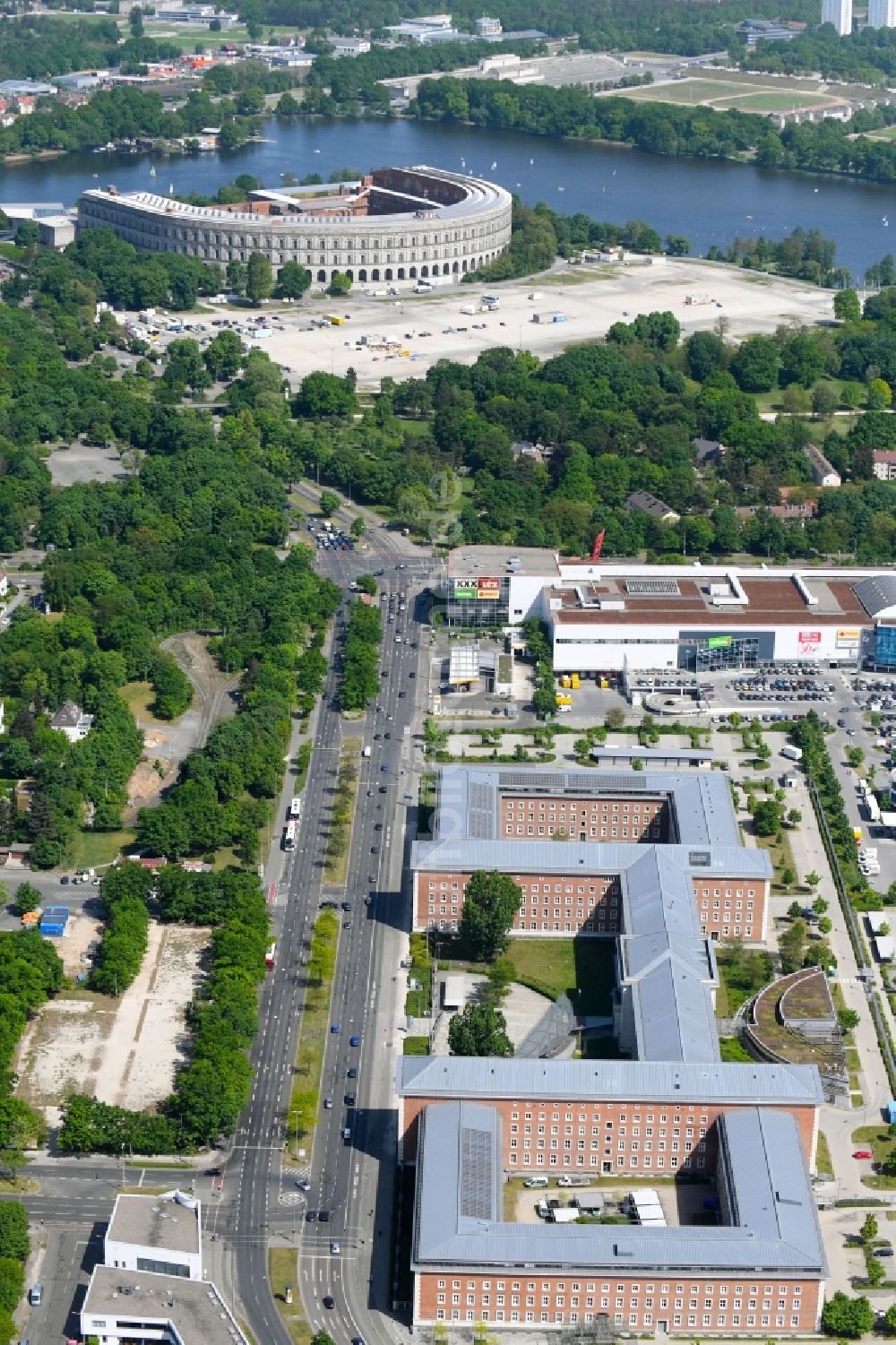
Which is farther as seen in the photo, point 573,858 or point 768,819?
point 768,819

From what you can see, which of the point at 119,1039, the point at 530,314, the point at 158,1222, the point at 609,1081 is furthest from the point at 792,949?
the point at 530,314

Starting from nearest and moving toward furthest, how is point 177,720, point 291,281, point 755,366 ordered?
point 177,720 → point 755,366 → point 291,281

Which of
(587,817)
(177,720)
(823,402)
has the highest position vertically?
(823,402)

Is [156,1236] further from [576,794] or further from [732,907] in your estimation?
[576,794]

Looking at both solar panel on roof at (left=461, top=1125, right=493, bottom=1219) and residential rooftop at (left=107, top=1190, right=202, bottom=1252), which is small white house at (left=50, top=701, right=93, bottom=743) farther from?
solar panel on roof at (left=461, top=1125, right=493, bottom=1219)

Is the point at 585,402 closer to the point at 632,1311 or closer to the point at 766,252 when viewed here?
the point at 766,252

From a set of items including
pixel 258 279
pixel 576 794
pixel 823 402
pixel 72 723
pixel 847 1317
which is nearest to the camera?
pixel 847 1317

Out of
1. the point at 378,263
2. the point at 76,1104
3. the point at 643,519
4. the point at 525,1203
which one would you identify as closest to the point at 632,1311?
the point at 525,1203

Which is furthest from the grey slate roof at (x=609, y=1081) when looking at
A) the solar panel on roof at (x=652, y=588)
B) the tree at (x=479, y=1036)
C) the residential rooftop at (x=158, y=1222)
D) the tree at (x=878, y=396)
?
the tree at (x=878, y=396)
